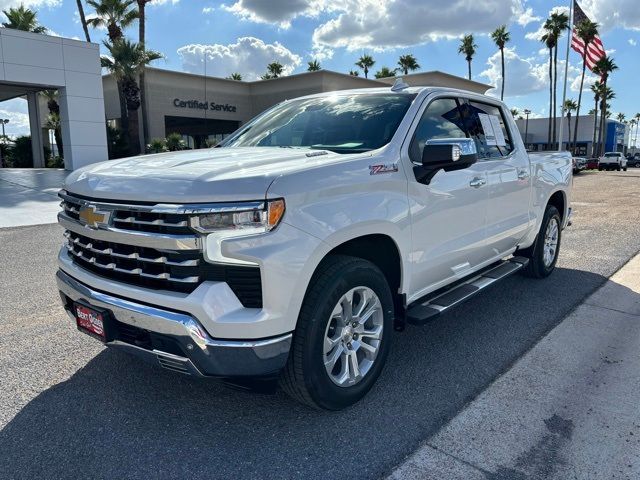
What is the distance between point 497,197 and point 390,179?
169 centimetres

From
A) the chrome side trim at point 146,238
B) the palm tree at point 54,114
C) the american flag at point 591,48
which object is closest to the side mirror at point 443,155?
the chrome side trim at point 146,238

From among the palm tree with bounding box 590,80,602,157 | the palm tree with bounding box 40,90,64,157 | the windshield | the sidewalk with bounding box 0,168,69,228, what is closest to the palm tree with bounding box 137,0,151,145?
the palm tree with bounding box 40,90,64,157

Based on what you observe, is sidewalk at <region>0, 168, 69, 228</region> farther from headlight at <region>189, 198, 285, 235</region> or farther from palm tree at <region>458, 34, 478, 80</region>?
palm tree at <region>458, 34, 478, 80</region>

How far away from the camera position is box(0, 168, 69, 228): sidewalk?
34.9 feet

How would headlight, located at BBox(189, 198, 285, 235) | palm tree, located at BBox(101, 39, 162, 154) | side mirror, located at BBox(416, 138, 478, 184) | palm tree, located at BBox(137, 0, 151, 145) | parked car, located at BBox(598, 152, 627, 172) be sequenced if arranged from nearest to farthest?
headlight, located at BBox(189, 198, 285, 235) → side mirror, located at BBox(416, 138, 478, 184) → palm tree, located at BBox(101, 39, 162, 154) → palm tree, located at BBox(137, 0, 151, 145) → parked car, located at BBox(598, 152, 627, 172)

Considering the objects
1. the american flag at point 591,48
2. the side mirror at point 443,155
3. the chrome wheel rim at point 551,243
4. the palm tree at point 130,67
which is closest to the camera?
the side mirror at point 443,155

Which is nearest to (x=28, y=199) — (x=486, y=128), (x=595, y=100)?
(x=486, y=128)

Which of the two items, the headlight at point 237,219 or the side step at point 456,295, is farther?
the side step at point 456,295

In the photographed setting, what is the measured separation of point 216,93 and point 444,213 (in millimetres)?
35824

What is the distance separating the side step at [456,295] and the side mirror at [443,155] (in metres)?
0.89

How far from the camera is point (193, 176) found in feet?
8.52

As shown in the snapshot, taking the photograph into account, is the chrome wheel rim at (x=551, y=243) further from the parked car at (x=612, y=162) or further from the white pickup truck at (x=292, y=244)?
the parked car at (x=612, y=162)

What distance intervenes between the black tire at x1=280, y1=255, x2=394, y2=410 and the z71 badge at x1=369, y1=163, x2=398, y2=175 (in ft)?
1.76

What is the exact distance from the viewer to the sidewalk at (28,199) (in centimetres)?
1065
